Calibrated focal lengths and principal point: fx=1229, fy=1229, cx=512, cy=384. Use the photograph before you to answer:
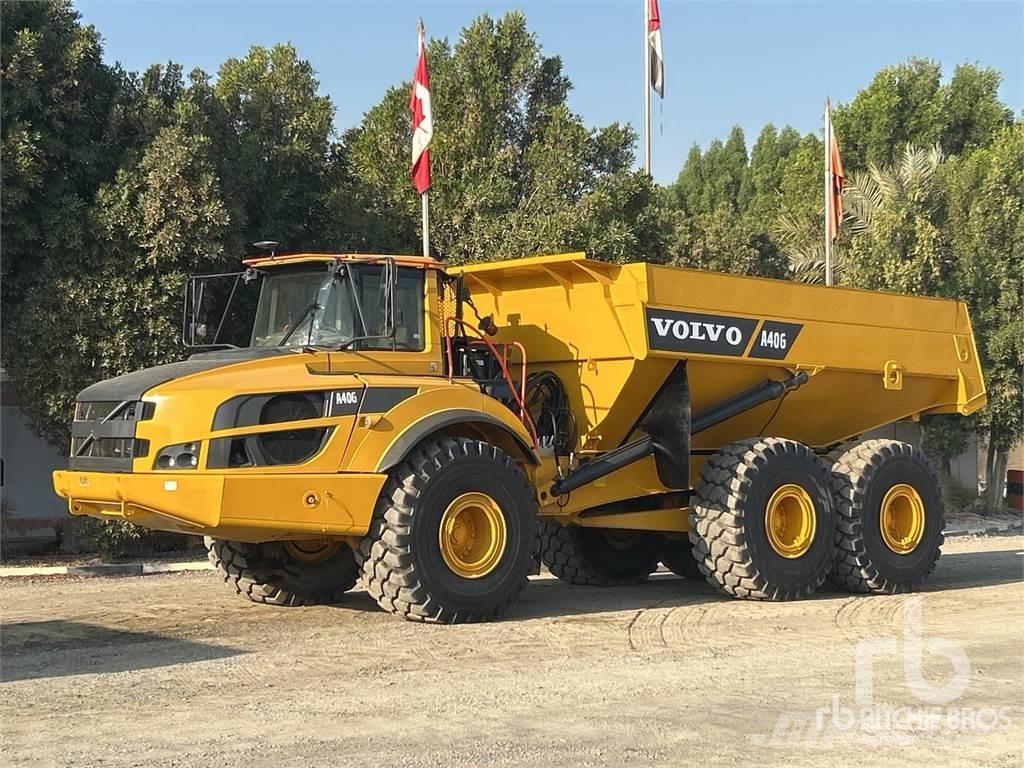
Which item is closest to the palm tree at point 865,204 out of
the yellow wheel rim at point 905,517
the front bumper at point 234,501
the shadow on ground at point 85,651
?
the yellow wheel rim at point 905,517

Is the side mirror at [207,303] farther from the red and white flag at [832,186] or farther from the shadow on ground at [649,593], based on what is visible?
the red and white flag at [832,186]

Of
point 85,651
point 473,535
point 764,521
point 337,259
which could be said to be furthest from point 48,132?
point 764,521

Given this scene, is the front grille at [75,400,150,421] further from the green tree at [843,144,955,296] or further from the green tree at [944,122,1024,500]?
the green tree at [944,122,1024,500]

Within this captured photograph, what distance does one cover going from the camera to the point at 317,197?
1759 centimetres

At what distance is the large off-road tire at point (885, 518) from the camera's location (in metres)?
11.4

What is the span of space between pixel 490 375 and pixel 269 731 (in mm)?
4990

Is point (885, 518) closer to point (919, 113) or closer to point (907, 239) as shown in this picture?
point (907, 239)

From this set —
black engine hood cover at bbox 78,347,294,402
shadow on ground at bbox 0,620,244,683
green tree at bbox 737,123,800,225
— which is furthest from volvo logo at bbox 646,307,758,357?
green tree at bbox 737,123,800,225

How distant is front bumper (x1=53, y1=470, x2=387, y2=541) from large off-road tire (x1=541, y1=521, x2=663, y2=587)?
12.9 feet

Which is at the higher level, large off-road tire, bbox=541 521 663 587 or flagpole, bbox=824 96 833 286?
flagpole, bbox=824 96 833 286

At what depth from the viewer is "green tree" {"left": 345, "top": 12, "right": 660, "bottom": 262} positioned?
18.1 m

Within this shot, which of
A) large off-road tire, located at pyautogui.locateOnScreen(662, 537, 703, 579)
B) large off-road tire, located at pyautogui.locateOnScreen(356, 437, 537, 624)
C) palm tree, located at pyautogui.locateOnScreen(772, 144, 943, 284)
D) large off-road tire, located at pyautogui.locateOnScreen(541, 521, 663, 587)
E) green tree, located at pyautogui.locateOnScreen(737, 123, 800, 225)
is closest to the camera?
large off-road tire, located at pyautogui.locateOnScreen(356, 437, 537, 624)

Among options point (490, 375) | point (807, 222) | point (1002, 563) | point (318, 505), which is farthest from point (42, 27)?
point (807, 222)

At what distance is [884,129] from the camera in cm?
3688
